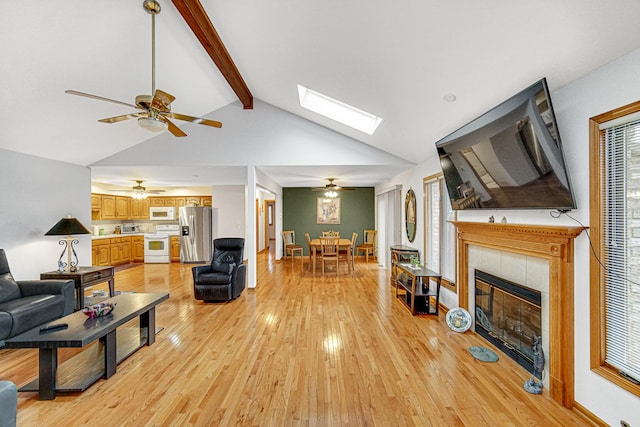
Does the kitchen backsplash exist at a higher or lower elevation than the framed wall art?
lower

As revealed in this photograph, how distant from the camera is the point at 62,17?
2385mm

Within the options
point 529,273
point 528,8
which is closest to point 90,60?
point 528,8

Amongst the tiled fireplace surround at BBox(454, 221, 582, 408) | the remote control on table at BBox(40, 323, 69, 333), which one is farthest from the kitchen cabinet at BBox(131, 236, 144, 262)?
the tiled fireplace surround at BBox(454, 221, 582, 408)

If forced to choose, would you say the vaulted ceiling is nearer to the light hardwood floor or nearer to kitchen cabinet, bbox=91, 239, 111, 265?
the light hardwood floor

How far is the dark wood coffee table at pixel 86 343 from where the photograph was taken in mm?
2020

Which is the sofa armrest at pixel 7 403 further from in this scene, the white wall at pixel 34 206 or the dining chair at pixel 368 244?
the dining chair at pixel 368 244

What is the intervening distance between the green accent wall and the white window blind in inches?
273

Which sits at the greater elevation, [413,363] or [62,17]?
[62,17]

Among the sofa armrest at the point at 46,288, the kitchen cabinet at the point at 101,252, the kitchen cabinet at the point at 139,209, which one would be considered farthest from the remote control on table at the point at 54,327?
the kitchen cabinet at the point at 139,209

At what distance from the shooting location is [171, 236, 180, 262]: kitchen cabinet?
7922 mm

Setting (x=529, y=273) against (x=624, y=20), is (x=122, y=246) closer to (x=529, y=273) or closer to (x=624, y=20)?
(x=529, y=273)

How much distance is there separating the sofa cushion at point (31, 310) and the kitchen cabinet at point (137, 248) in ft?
17.0

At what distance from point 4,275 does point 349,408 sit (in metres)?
4.23

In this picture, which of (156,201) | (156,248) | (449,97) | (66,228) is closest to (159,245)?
(156,248)
